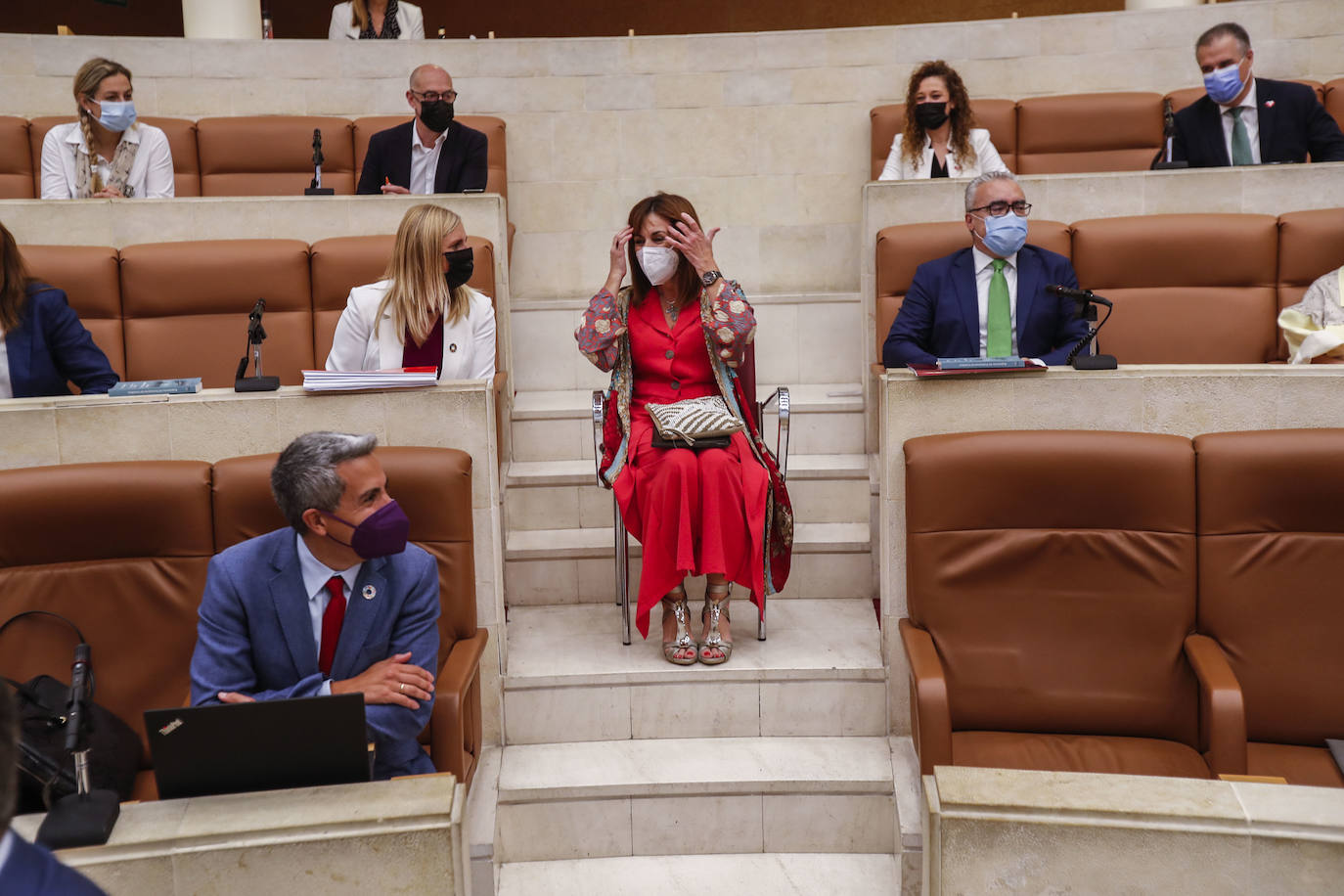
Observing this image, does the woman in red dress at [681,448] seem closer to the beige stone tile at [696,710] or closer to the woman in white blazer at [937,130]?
the beige stone tile at [696,710]

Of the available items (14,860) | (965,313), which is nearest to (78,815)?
(14,860)

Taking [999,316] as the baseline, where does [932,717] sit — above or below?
below

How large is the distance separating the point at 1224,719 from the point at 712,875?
1003mm

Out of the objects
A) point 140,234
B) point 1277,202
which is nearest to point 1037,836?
point 1277,202

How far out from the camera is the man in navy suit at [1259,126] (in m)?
3.68

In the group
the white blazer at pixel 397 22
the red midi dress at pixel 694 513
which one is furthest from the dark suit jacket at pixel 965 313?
the white blazer at pixel 397 22

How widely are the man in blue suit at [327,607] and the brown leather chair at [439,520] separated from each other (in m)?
0.13

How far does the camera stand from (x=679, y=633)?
257 centimetres

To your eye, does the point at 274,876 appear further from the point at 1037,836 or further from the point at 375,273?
the point at 375,273

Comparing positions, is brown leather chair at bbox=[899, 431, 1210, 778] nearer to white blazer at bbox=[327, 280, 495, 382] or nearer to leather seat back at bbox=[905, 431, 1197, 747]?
leather seat back at bbox=[905, 431, 1197, 747]

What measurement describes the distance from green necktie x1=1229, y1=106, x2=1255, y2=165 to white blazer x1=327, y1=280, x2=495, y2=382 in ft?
8.30

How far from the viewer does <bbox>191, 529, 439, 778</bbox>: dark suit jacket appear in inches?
70.5

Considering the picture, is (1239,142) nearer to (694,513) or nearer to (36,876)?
(694,513)

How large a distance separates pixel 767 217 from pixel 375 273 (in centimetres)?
198
